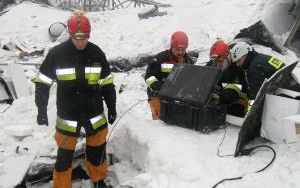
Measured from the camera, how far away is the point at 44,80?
437 centimetres

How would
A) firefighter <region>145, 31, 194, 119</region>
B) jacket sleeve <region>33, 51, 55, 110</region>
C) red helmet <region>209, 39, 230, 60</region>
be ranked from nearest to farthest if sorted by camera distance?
jacket sleeve <region>33, 51, 55, 110</region>, red helmet <region>209, 39, 230, 60</region>, firefighter <region>145, 31, 194, 119</region>

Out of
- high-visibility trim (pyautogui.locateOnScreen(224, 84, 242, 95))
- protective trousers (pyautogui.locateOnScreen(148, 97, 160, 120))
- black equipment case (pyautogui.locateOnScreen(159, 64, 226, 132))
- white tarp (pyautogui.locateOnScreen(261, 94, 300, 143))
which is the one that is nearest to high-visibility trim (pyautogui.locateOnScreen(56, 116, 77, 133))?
black equipment case (pyautogui.locateOnScreen(159, 64, 226, 132))

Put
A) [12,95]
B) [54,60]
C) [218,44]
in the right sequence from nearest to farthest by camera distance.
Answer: [54,60] < [218,44] < [12,95]

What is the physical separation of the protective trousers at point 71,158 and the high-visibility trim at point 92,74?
0.65m

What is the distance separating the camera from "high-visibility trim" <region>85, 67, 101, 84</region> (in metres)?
4.39

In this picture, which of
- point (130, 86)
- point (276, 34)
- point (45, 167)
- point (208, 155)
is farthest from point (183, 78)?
point (276, 34)

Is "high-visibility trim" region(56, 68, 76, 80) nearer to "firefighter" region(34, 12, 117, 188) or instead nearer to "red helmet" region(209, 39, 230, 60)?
"firefighter" region(34, 12, 117, 188)

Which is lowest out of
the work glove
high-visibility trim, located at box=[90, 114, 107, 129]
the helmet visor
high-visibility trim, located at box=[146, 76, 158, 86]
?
high-visibility trim, located at box=[90, 114, 107, 129]

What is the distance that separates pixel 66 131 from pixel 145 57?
6240mm

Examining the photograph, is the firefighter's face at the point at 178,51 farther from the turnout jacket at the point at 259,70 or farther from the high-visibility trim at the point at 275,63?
the high-visibility trim at the point at 275,63

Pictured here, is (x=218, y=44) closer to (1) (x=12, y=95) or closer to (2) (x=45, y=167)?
(2) (x=45, y=167)

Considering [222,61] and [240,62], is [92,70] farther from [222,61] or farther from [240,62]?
[240,62]

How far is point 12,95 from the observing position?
26.7 feet

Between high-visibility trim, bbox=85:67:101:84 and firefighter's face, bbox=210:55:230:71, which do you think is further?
firefighter's face, bbox=210:55:230:71
